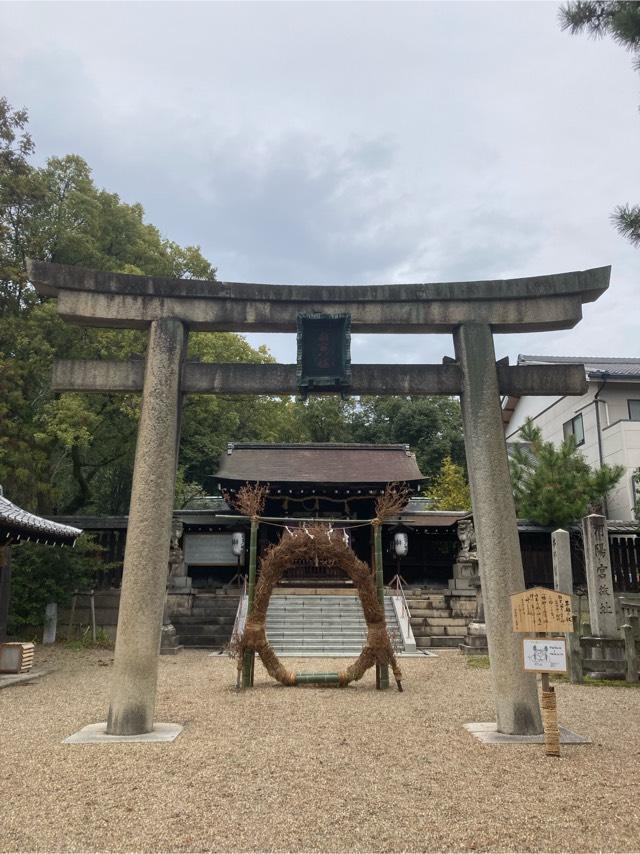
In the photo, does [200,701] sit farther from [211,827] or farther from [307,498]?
[307,498]

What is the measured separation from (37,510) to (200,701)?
1338 centimetres

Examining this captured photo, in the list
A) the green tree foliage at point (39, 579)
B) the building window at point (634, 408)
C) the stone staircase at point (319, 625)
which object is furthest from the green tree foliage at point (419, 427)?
the green tree foliage at point (39, 579)

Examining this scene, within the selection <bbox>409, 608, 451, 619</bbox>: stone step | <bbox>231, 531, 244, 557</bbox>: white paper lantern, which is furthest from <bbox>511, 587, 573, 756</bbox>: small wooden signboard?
<bbox>231, 531, 244, 557</bbox>: white paper lantern

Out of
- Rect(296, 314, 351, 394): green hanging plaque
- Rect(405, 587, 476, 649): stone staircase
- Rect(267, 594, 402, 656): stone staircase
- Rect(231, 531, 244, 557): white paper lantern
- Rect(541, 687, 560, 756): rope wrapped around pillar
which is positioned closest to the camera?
Rect(541, 687, 560, 756): rope wrapped around pillar

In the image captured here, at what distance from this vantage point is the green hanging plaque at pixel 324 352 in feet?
24.2

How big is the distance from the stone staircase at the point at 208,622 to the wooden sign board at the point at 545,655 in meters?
11.7

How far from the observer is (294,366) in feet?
24.6

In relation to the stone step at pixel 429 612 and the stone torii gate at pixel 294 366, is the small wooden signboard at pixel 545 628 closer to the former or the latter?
the stone torii gate at pixel 294 366

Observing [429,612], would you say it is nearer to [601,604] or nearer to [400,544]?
[400,544]

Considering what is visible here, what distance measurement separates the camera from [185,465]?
26.9 m

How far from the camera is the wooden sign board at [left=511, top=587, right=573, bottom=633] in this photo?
5789mm

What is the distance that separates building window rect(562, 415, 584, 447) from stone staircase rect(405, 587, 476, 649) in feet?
30.1

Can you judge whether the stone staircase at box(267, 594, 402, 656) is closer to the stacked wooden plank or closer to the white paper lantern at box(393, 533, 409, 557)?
the white paper lantern at box(393, 533, 409, 557)

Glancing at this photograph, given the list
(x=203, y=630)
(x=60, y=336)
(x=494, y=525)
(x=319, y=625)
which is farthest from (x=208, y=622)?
(x=494, y=525)
